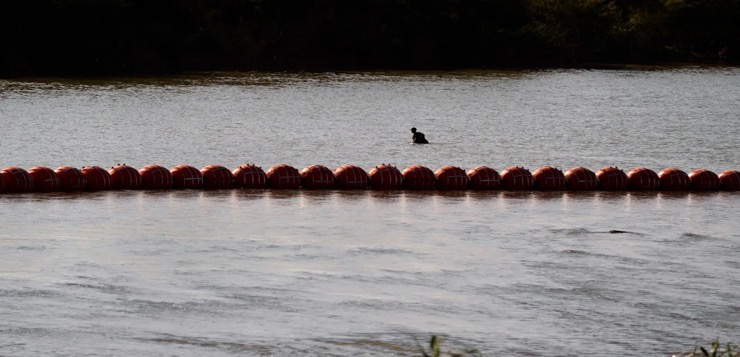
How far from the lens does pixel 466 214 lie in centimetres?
3225

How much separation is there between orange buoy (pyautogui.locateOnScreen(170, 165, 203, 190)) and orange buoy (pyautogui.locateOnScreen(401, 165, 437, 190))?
5624 mm

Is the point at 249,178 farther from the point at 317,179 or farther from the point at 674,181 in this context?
the point at 674,181

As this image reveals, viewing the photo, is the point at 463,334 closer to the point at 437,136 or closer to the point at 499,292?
the point at 499,292

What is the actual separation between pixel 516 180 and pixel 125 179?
10.6m

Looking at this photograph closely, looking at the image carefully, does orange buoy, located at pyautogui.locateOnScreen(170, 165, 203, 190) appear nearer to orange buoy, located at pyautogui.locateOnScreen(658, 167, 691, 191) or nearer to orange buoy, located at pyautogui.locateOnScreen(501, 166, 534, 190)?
orange buoy, located at pyautogui.locateOnScreen(501, 166, 534, 190)

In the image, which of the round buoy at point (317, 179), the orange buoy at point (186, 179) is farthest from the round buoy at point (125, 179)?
the round buoy at point (317, 179)

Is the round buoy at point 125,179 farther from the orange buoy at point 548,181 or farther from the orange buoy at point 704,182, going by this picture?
the orange buoy at point 704,182

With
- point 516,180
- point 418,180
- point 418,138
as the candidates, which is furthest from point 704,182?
point 418,138

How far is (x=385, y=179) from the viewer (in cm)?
3591

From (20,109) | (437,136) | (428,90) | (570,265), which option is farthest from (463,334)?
(428,90)

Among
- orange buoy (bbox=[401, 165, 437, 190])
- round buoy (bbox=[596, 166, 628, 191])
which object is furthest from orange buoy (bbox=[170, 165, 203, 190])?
round buoy (bbox=[596, 166, 628, 191])

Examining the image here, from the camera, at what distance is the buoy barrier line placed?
113ft

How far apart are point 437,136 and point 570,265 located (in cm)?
2844

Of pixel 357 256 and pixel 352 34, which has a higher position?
pixel 352 34
